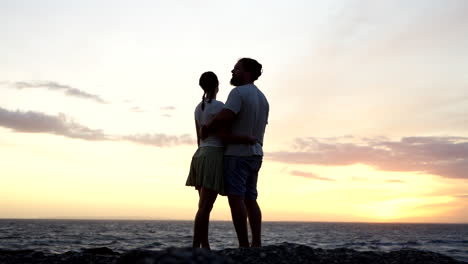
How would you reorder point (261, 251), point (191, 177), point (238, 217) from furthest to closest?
1. point (191, 177)
2. point (238, 217)
3. point (261, 251)

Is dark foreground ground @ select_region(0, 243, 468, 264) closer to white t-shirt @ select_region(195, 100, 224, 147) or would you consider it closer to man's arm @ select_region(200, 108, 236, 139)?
white t-shirt @ select_region(195, 100, 224, 147)

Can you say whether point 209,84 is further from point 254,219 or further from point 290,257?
point 290,257

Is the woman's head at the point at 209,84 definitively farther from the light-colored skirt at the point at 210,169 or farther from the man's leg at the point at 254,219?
the man's leg at the point at 254,219

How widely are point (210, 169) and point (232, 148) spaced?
387mm

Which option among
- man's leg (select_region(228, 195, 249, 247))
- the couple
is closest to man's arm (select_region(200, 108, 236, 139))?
the couple

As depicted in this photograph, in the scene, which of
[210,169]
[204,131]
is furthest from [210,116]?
[210,169]

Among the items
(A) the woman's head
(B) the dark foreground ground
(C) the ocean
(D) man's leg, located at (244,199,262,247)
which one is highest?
(A) the woman's head

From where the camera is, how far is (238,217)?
5.83 meters

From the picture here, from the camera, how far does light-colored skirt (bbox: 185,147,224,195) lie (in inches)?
231

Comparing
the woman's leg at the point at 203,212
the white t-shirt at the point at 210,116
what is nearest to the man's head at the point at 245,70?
the white t-shirt at the point at 210,116

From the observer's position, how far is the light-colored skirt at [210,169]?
19.2ft

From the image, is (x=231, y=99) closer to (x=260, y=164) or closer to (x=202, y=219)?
(x=260, y=164)

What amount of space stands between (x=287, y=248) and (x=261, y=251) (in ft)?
1.42

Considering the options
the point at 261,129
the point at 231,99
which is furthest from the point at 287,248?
the point at 231,99
